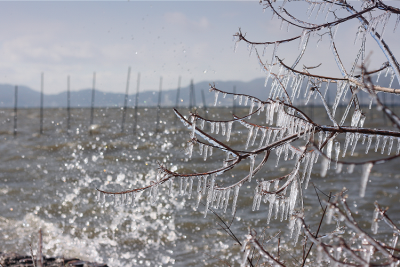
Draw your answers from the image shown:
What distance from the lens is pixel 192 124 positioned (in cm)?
332

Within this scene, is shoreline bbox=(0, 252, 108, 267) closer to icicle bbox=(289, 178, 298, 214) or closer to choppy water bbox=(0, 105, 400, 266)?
choppy water bbox=(0, 105, 400, 266)

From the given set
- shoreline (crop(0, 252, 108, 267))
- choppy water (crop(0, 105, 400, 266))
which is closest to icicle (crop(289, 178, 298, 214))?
choppy water (crop(0, 105, 400, 266))

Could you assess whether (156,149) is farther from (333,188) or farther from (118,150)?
(333,188)

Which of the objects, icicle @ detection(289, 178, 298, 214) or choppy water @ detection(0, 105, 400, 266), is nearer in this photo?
icicle @ detection(289, 178, 298, 214)

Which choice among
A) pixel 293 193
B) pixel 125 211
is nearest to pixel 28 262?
pixel 293 193

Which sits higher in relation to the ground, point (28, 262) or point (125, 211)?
point (28, 262)

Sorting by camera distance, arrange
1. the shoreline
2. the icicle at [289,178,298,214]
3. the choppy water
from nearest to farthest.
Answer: the icicle at [289,178,298,214], the shoreline, the choppy water

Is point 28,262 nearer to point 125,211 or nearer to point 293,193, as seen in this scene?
point 293,193

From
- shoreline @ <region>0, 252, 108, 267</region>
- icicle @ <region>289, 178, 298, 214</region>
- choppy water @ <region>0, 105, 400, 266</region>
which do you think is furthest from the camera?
choppy water @ <region>0, 105, 400, 266</region>

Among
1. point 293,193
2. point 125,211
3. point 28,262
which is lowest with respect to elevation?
point 125,211

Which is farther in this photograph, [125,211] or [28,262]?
[125,211]

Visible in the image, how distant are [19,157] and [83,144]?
244 inches

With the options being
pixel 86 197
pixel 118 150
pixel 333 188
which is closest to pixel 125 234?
pixel 86 197

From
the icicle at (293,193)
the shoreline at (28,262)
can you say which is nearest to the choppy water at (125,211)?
the icicle at (293,193)
